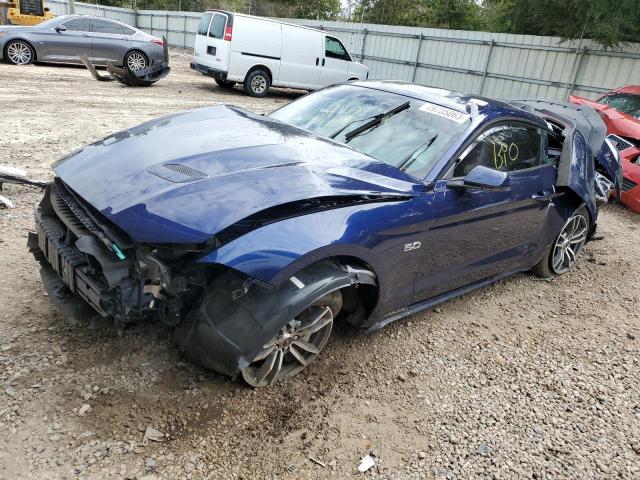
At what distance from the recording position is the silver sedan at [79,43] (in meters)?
12.9

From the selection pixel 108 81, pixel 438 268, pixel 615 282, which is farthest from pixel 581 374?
pixel 108 81

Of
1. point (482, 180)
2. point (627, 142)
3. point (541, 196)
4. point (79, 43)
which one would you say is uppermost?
point (482, 180)

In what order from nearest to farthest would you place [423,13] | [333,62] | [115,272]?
[115,272] → [333,62] → [423,13]

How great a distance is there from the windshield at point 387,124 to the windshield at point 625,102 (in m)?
6.49

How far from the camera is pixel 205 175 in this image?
2.56 m

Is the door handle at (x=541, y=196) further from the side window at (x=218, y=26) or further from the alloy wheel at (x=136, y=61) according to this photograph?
the alloy wheel at (x=136, y=61)

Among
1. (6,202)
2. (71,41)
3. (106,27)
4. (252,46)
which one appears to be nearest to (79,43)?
(71,41)

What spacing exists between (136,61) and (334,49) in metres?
5.52

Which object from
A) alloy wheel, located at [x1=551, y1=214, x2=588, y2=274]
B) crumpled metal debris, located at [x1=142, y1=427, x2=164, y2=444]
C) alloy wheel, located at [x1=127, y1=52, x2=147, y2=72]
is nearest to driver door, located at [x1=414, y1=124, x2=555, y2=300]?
alloy wheel, located at [x1=551, y1=214, x2=588, y2=274]

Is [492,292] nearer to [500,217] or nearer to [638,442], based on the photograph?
[500,217]

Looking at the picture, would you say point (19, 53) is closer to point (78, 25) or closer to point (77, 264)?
point (78, 25)

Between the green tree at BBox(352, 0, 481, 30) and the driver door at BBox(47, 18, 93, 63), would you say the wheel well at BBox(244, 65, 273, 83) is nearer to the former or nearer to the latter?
the driver door at BBox(47, 18, 93, 63)

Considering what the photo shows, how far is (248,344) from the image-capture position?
7.90ft

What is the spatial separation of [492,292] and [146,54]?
12538 mm
